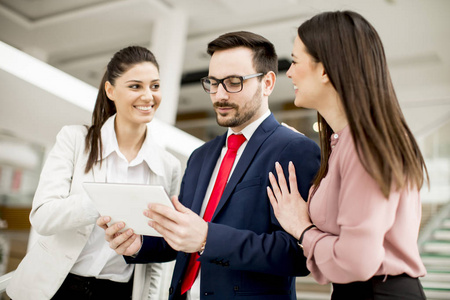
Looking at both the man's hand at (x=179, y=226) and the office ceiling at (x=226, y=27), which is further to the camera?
the office ceiling at (x=226, y=27)

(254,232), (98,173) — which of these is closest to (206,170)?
(254,232)

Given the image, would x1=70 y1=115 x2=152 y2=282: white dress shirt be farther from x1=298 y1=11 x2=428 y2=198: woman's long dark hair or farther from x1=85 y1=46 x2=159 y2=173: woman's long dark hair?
x1=298 y1=11 x2=428 y2=198: woman's long dark hair

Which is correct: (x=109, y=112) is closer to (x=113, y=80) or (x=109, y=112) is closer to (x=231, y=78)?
(x=113, y=80)

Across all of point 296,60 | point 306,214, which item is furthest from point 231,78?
point 306,214

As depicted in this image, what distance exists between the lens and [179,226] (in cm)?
145

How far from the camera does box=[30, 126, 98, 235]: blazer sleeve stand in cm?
186

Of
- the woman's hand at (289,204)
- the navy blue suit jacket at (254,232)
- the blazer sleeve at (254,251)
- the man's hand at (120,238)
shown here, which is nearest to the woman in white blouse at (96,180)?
the man's hand at (120,238)

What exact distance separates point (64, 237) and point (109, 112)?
76 centimetres

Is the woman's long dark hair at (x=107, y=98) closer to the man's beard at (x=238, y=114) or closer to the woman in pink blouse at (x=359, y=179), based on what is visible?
the man's beard at (x=238, y=114)

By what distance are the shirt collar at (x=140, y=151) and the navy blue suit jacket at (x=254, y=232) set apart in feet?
1.40

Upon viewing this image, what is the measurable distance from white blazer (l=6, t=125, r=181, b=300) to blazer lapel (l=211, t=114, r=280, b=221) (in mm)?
618

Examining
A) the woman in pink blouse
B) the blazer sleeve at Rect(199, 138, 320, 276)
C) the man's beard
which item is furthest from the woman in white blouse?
the woman in pink blouse

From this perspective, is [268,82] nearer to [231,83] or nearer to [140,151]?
[231,83]

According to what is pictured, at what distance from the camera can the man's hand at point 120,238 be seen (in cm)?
167
